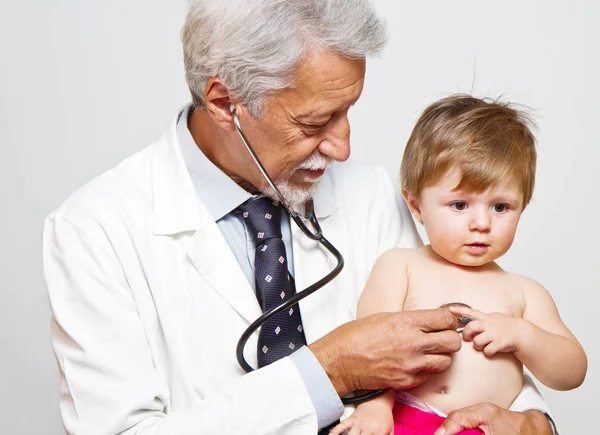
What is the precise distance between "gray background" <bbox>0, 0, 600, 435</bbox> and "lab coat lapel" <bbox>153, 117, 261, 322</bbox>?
89 cm

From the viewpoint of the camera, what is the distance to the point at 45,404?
299 centimetres

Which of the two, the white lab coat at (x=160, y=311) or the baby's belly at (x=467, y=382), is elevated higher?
the white lab coat at (x=160, y=311)

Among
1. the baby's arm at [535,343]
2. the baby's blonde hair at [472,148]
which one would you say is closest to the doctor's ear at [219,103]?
the baby's blonde hair at [472,148]

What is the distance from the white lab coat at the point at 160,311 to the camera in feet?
6.35

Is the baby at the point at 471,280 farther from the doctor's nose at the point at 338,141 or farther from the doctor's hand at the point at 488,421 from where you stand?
the doctor's nose at the point at 338,141

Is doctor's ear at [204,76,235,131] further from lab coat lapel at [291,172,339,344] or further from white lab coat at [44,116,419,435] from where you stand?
lab coat lapel at [291,172,339,344]

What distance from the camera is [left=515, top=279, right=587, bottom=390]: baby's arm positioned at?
6.56 feet

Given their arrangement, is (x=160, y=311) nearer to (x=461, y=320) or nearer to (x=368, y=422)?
(x=368, y=422)

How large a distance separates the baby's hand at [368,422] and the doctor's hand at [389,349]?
0.18 feet

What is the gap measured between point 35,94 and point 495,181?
60.5 inches

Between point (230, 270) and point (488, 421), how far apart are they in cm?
60

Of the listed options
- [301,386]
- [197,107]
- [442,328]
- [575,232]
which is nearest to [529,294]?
[442,328]

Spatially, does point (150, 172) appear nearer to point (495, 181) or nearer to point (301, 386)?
point (301, 386)

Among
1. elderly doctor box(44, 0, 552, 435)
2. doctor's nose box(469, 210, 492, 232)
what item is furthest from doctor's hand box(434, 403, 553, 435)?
doctor's nose box(469, 210, 492, 232)
